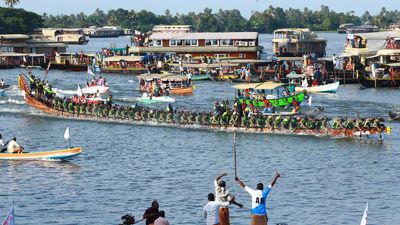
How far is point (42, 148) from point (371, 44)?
65189 millimetres

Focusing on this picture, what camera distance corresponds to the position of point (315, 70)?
10662cm

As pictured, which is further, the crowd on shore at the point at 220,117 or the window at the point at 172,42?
the window at the point at 172,42

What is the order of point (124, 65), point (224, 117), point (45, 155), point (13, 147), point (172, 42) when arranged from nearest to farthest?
point (13, 147) < point (45, 155) < point (224, 117) < point (124, 65) < point (172, 42)

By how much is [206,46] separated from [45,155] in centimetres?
7592

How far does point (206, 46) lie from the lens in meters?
130

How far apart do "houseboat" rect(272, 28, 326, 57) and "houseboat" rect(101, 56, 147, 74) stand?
90.7ft

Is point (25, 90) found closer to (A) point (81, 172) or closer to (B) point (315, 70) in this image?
(A) point (81, 172)

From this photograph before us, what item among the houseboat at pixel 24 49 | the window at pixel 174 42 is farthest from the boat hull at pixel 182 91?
the houseboat at pixel 24 49

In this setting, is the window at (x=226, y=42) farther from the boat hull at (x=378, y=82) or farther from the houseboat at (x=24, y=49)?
the boat hull at (x=378, y=82)

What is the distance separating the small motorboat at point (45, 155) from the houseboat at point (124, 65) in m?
69.6

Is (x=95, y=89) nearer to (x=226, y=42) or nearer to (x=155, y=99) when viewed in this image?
(x=155, y=99)

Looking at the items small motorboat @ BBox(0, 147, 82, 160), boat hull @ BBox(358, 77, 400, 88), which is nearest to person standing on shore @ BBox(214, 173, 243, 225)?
small motorboat @ BBox(0, 147, 82, 160)

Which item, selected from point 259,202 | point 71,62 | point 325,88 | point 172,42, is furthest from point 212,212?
point 71,62

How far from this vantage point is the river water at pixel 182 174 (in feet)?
142
